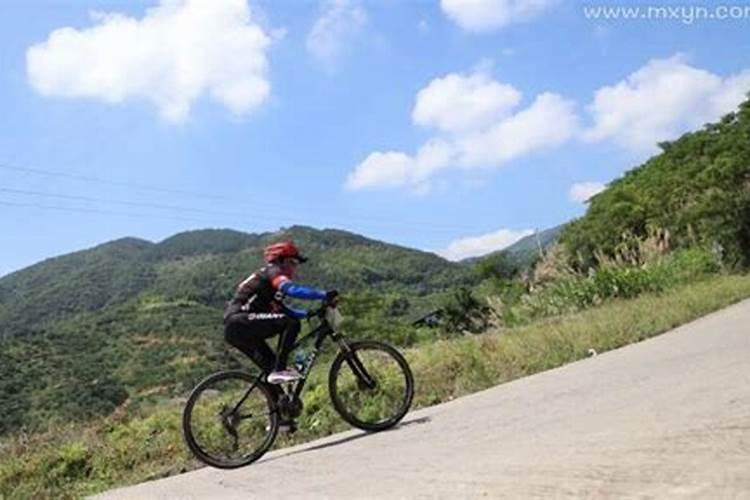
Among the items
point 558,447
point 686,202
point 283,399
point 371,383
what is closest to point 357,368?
point 371,383

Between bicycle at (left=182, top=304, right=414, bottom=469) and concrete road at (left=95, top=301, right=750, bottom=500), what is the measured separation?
0.19 meters

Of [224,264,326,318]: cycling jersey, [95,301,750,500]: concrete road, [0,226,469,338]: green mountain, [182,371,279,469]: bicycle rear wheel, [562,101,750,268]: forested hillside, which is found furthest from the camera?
[0,226,469,338]: green mountain

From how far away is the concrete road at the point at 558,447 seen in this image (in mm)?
4359

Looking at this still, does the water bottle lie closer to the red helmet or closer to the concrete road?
the concrete road

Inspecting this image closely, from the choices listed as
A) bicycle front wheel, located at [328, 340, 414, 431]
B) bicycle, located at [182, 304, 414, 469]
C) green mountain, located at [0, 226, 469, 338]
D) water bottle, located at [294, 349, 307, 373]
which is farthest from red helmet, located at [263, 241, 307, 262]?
green mountain, located at [0, 226, 469, 338]

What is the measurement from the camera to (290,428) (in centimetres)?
762

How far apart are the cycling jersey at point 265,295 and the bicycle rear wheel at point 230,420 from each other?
592mm

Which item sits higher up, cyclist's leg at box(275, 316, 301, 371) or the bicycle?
cyclist's leg at box(275, 316, 301, 371)

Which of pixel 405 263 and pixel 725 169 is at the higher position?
pixel 405 263

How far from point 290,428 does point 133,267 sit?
171 metres

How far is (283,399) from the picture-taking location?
24.8 ft

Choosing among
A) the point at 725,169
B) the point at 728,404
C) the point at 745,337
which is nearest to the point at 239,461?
the point at 728,404

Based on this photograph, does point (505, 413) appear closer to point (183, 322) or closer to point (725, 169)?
point (725, 169)

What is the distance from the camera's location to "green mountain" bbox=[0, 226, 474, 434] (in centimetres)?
3281
